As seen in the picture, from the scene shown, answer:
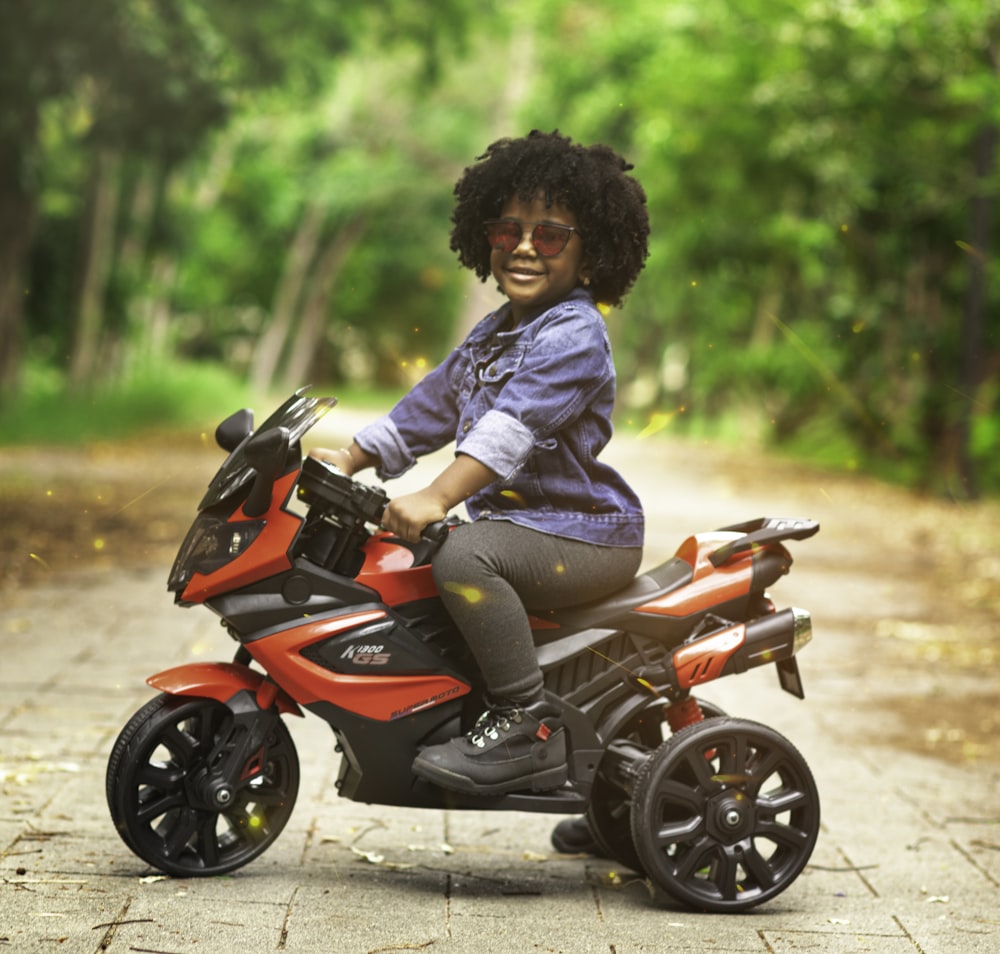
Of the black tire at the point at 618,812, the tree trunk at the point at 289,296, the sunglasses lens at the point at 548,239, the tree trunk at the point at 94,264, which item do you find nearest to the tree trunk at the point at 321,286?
the tree trunk at the point at 289,296

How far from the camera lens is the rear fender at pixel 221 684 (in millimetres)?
4172

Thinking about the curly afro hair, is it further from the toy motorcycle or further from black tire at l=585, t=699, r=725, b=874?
black tire at l=585, t=699, r=725, b=874

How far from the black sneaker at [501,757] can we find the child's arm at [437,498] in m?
0.58

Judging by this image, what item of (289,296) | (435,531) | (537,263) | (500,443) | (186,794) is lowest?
(289,296)

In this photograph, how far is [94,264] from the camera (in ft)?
79.1

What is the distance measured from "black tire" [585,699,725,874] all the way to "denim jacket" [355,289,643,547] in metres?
0.73

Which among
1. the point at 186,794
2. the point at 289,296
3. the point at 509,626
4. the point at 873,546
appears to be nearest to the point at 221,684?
the point at 186,794

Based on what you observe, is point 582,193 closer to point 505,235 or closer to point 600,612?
point 505,235

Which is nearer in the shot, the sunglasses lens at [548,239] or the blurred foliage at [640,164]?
the sunglasses lens at [548,239]

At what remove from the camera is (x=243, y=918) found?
3.94 m

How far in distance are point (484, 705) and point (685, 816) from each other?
0.63 metres

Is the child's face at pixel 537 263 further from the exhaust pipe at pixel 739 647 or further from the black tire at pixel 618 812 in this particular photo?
the black tire at pixel 618 812

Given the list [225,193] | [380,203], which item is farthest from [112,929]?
[380,203]

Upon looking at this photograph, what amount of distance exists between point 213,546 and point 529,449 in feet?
2.76
